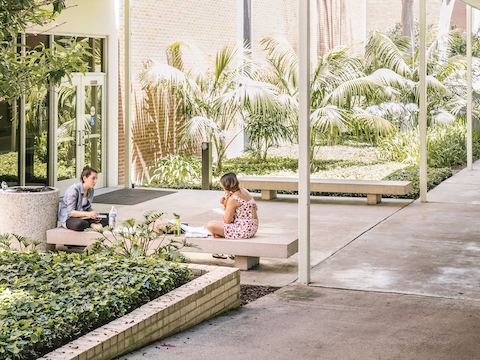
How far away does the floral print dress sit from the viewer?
12.3m

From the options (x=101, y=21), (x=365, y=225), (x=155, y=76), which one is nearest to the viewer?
(x=365, y=225)

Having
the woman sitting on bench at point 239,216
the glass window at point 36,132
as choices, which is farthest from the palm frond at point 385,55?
the woman sitting on bench at point 239,216

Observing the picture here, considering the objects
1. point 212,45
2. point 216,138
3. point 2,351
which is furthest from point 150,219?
point 212,45

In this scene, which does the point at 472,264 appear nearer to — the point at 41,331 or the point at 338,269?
the point at 338,269

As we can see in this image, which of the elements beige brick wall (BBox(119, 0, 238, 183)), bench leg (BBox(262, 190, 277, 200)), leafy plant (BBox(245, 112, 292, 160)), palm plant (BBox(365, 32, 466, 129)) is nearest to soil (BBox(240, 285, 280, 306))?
bench leg (BBox(262, 190, 277, 200))

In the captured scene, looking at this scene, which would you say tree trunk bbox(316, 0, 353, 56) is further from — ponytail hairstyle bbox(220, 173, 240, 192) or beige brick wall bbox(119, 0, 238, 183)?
ponytail hairstyle bbox(220, 173, 240, 192)

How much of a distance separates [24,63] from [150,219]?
2.09m

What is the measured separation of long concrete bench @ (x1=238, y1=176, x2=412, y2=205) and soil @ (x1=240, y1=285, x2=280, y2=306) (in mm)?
7839

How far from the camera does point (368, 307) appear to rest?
10.3 metres

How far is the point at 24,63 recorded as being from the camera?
1060cm

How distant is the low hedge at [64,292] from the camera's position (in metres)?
7.52

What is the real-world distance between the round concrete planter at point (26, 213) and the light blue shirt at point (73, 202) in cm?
21

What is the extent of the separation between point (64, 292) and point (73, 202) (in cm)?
429

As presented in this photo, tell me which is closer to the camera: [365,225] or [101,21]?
[365,225]
